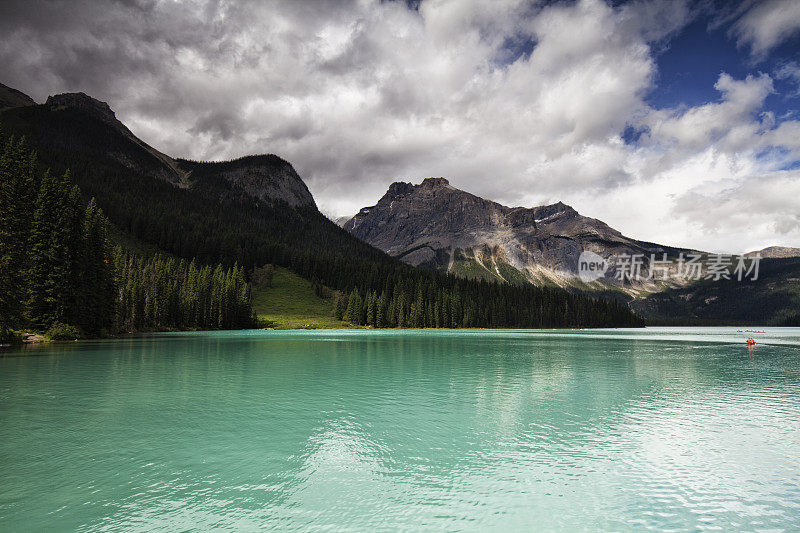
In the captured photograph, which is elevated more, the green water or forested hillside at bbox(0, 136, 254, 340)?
forested hillside at bbox(0, 136, 254, 340)

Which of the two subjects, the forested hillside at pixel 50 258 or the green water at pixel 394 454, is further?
the forested hillside at pixel 50 258

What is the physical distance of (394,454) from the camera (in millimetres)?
18000

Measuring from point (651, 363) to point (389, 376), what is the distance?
114ft

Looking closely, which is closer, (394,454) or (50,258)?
(394,454)

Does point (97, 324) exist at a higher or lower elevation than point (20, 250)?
lower

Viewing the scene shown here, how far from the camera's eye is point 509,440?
65.8 ft

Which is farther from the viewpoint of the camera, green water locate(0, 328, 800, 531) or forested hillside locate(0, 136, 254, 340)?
forested hillside locate(0, 136, 254, 340)

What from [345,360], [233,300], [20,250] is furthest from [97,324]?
[233,300]

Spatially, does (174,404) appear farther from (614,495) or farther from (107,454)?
(614,495)

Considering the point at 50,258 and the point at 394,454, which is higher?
the point at 50,258

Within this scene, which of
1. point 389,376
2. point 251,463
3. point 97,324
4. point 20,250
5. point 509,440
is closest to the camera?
point 251,463

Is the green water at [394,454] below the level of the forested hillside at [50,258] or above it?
below

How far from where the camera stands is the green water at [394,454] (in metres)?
12.3

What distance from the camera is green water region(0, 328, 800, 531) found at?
486 inches
